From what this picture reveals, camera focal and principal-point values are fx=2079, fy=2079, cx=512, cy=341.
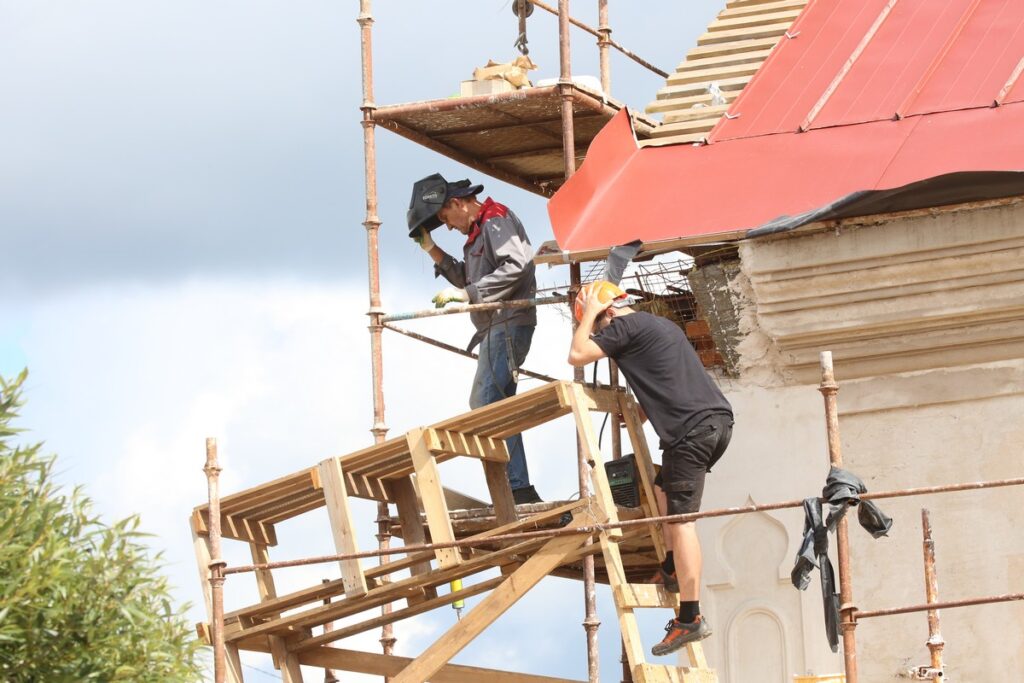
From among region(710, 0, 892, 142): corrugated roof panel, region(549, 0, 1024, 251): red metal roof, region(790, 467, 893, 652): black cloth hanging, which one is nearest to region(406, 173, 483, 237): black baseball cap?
region(549, 0, 1024, 251): red metal roof

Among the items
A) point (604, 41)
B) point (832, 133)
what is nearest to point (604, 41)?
point (604, 41)

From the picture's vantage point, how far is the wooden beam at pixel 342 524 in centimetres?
1298

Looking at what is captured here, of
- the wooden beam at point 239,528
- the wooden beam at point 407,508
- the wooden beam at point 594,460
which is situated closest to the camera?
the wooden beam at point 594,460

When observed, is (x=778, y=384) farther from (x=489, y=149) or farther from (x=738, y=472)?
(x=489, y=149)

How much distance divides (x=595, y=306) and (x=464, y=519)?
8.22 feet

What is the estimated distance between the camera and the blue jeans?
1424 centimetres

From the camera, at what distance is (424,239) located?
593 inches

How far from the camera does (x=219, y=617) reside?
40.7ft

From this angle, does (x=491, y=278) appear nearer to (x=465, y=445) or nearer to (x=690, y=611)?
(x=465, y=445)

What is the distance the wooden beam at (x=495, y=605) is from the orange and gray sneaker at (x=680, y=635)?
0.88 m

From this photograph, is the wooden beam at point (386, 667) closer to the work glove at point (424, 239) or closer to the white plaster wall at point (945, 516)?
the white plaster wall at point (945, 516)

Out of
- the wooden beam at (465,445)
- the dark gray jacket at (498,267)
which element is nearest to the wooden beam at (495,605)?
the wooden beam at (465,445)

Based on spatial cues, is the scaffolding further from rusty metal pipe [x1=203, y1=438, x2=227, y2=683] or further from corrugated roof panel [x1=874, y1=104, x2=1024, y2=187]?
corrugated roof panel [x1=874, y1=104, x2=1024, y2=187]

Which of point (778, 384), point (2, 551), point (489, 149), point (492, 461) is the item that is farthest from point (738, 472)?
point (2, 551)
